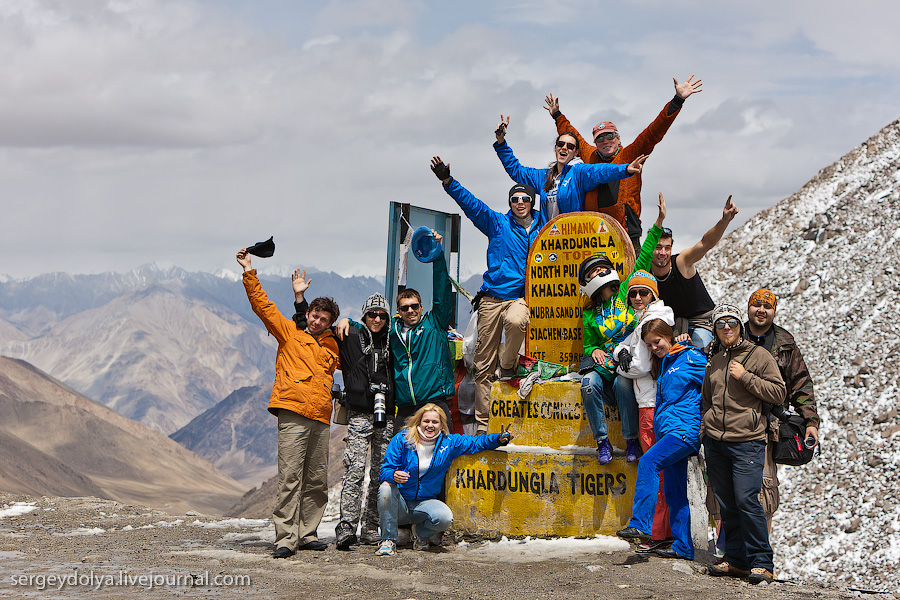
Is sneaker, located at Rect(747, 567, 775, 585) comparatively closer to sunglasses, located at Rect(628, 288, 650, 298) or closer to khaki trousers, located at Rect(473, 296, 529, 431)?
sunglasses, located at Rect(628, 288, 650, 298)

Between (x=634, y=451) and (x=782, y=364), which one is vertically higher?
(x=782, y=364)

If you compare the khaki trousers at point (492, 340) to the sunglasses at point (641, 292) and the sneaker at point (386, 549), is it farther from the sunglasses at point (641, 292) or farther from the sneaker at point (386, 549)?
the sneaker at point (386, 549)

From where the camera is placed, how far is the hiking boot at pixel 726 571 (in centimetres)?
707

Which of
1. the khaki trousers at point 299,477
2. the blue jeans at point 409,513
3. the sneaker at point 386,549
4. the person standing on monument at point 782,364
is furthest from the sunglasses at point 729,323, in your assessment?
the khaki trousers at point 299,477

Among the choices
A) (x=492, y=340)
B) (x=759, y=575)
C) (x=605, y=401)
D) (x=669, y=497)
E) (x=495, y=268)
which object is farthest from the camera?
(x=495, y=268)

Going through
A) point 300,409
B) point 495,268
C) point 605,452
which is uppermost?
point 495,268

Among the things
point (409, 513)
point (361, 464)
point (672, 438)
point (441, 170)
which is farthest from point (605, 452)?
point (441, 170)

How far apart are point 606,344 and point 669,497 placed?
1.56m

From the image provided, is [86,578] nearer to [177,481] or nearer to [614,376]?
[614,376]

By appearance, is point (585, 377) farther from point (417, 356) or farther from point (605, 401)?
point (417, 356)

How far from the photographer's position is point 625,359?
7855mm

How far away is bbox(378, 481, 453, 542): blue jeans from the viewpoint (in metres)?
8.09

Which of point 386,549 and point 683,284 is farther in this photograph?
point 683,284

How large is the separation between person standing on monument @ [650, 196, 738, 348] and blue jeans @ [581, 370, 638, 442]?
2.93ft
